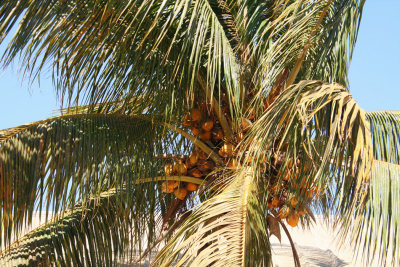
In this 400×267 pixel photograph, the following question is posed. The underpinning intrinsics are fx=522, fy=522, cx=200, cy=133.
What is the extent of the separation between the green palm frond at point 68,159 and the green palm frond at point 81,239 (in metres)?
0.23

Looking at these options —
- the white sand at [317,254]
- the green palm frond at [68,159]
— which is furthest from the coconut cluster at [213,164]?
the white sand at [317,254]

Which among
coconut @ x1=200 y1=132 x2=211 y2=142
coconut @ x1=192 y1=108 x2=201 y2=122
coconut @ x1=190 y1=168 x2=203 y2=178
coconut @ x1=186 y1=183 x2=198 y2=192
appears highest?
coconut @ x1=192 y1=108 x2=201 y2=122

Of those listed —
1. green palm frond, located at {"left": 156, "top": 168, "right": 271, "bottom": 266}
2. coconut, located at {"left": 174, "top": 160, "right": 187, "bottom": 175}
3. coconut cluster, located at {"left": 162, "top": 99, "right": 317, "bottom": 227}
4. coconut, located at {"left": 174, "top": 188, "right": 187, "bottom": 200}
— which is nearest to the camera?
green palm frond, located at {"left": 156, "top": 168, "right": 271, "bottom": 266}

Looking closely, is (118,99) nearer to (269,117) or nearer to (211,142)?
(211,142)

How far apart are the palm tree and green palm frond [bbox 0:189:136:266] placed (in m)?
0.01

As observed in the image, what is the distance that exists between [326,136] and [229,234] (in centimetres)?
92

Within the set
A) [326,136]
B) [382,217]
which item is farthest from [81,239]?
[382,217]

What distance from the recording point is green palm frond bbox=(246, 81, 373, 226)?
2.90 m

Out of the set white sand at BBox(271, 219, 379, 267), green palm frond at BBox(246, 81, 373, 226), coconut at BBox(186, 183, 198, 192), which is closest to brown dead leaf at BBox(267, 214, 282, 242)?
coconut at BBox(186, 183, 198, 192)

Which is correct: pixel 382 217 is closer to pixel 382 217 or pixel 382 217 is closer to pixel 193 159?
pixel 382 217

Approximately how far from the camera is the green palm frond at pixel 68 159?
3.29m

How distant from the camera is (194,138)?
13.0 ft

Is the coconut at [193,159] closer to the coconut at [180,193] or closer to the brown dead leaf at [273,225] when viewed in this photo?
the coconut at [180,193]

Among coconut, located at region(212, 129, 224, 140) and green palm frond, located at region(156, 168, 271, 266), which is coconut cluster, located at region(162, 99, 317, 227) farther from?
green palm frond, located at region(156, 168, 271, 266)
